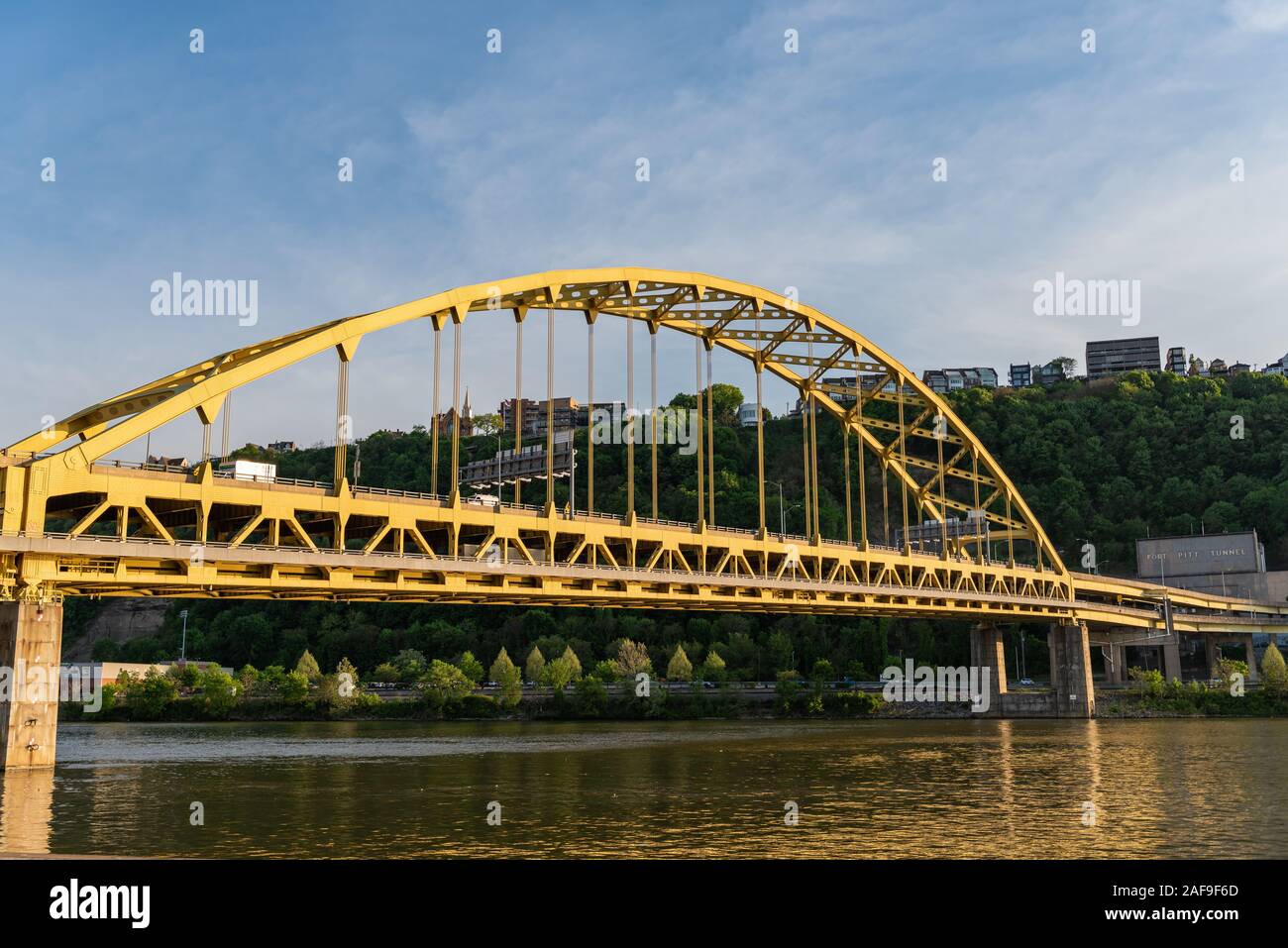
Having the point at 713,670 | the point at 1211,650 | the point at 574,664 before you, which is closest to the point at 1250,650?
the point at 1211,650

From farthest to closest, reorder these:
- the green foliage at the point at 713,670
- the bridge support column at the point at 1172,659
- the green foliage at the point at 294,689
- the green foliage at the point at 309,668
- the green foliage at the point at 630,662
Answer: the green foliage at the point at 309,668, the bridge support column at the point at 1172,659, the green foliage at the point at 630,662, the green foliage at the point at 294,689, the green foliage at the point at 713,670

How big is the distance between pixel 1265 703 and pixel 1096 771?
54.9 m

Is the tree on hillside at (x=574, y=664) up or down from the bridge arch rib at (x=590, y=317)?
down

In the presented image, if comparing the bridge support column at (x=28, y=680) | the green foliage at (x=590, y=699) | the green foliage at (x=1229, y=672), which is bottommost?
the green foliage at (x=590, y=699)

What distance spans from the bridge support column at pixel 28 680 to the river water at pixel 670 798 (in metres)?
1.11

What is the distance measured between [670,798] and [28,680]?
18.6 meters

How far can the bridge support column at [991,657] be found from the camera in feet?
301

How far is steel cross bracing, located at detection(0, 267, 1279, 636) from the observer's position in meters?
34.2

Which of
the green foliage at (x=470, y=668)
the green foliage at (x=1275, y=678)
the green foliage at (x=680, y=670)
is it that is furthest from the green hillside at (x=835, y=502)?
the green foliage at (x=1275, y=678)

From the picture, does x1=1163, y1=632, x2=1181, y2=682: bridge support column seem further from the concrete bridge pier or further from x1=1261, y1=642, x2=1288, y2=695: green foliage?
x1=1261, y1=642, x2=1288, y2=695: green foliage

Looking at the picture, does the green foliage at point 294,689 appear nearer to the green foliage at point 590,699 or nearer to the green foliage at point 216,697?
the green foliage at point 216,697
